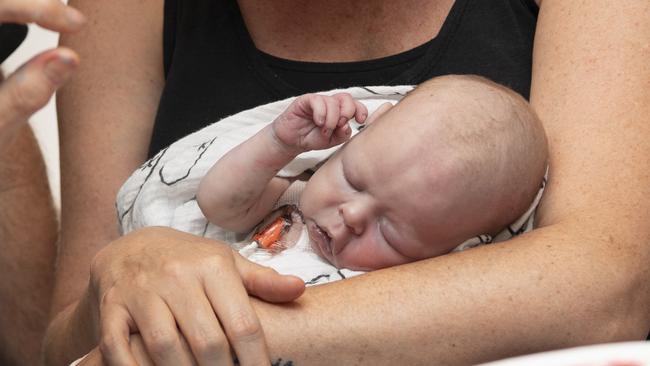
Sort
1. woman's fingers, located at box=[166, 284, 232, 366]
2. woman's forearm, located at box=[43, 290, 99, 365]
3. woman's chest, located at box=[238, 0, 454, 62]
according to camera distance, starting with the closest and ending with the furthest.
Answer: woman's fingers, located at box=[166, 284, 232, 366] → woman's forearm, located at box=[43, 290, 99, 365] → woman's chest, located at box=[238, 0, 454, 62]

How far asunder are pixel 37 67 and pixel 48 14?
0.19ft

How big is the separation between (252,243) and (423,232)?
0.29 meters

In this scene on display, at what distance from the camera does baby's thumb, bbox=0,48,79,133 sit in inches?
36.9

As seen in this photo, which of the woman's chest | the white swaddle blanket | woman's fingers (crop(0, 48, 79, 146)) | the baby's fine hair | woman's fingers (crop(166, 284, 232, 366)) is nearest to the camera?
woman's fingers (crop(0, 48, 79, 146))

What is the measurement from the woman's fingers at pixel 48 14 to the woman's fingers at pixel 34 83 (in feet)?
0.10

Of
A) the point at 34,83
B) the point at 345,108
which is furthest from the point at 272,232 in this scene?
the point at 34,83

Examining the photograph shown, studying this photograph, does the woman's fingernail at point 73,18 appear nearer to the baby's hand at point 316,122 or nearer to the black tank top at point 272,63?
the baby's hand at point 316,122

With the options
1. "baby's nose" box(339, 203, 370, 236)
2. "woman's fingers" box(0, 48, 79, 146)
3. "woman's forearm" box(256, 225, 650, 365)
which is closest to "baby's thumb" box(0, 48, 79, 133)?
"woman's fingers" box(0, 48, 79, 146)

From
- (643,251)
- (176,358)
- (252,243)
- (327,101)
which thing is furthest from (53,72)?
(643,251)

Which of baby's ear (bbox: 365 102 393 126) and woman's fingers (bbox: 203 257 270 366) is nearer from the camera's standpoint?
woman's fingers (bbox: 203 257 270 366)

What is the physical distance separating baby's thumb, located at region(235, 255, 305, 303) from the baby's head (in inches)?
7.8

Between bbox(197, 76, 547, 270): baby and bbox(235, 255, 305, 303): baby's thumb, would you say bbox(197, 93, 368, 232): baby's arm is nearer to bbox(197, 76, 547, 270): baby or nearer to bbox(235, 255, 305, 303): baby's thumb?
bbox(197, 76, 547, 270): baby

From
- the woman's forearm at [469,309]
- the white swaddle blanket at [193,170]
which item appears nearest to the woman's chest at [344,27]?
the white swaddle blanket at [193,170]

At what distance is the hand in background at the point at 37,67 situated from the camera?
37.0 inches
